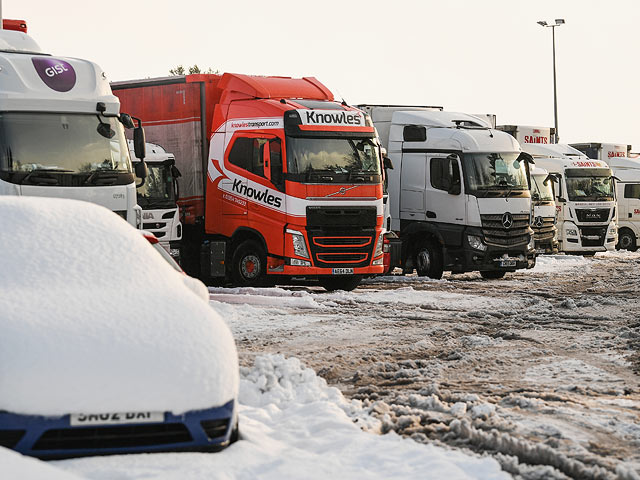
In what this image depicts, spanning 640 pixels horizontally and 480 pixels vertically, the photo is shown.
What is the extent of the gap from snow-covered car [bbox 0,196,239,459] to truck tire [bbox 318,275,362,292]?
13.4m

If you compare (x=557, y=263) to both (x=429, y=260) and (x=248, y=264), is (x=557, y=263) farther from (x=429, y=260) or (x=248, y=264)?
(x=248, y=264)

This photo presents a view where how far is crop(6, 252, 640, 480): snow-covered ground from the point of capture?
20.9 feet

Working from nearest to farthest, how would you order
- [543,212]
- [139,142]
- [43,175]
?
[43,175] < [139,142] < [543,212]

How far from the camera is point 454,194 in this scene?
23188 mm

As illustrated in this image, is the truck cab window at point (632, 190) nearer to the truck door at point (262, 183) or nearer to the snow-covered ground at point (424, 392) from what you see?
the snow-covered ground at point (424, 392)

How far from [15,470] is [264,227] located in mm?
13784

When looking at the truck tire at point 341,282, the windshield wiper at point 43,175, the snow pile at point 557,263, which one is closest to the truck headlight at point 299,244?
the truck tire at point 341,282

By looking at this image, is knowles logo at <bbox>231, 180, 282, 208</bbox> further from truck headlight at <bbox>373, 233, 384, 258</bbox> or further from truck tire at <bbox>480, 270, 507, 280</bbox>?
truck tire at <bbox>480, 270, 507, 280</bbox>

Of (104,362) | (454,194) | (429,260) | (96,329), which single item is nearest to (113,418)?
(104,362)

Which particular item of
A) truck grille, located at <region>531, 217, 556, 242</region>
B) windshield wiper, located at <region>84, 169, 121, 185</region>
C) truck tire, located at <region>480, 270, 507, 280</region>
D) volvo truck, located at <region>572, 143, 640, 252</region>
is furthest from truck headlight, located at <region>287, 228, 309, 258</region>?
volvo truck, located at <region>572, 143, 640, 252</region>

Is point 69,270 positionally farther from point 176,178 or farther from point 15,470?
point 176,178

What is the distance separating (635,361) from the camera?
1120 cm

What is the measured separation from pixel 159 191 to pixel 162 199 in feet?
0.52

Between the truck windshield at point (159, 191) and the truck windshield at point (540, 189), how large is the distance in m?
12.5
